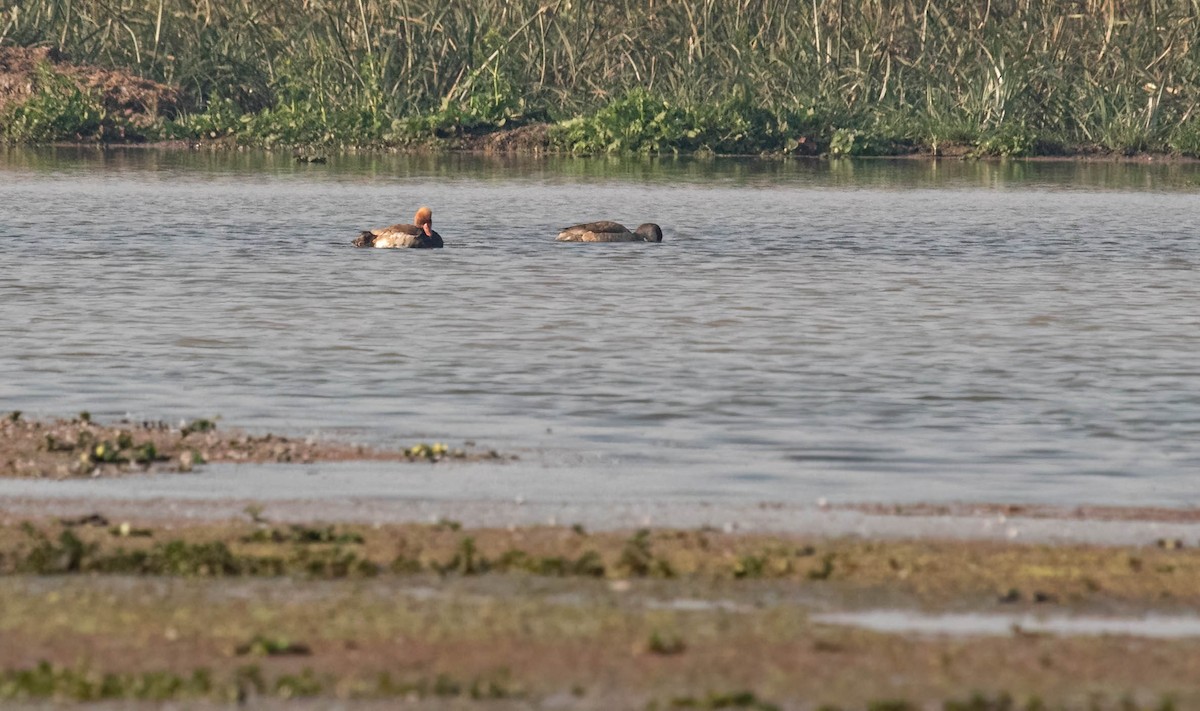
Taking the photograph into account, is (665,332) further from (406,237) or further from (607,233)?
(607,233)

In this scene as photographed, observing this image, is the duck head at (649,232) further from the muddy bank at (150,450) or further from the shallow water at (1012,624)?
the shallow water at (1012,624)

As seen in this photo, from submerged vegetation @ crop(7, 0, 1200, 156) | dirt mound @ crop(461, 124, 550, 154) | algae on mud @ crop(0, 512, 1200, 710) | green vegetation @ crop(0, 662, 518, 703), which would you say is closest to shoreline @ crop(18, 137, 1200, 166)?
dirt mound @ crop(461, 124, 550, 154)

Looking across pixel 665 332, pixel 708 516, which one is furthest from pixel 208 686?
pixel 665 332

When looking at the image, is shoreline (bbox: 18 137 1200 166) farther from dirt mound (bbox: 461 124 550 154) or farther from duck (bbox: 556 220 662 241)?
duck (bbox: 556 220 662 241)

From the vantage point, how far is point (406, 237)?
30.8m

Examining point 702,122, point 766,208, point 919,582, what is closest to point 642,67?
point 702,122

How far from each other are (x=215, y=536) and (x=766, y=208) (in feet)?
91.2

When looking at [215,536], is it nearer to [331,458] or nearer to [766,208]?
[331,458]

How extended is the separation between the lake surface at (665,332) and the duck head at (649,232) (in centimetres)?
35

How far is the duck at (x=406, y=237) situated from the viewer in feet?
101

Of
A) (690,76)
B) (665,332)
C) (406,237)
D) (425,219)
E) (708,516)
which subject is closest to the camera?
(708,516)

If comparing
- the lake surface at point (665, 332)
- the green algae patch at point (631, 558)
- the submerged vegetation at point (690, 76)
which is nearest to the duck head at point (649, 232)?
the lake surface at point (665, 332)

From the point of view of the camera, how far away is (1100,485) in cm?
1371

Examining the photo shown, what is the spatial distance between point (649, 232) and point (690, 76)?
22.9 metres
